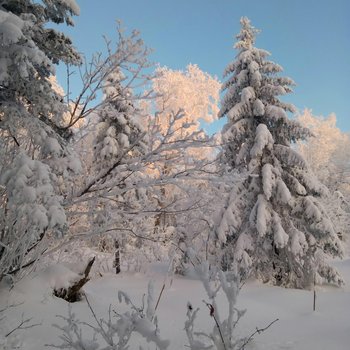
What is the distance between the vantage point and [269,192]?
38.0 feet

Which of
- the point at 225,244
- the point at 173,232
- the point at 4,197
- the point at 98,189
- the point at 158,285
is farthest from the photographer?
the point at 173,232

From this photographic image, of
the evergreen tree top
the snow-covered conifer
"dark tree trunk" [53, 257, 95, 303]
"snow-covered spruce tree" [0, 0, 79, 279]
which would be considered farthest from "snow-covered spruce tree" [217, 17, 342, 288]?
"snow-covered spruce tree" [0, 0, 79, 279]

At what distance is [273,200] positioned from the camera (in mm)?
12469

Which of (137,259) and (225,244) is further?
(137,259)

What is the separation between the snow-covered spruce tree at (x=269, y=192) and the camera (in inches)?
462

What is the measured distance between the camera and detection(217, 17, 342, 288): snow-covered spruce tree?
11.7 meters

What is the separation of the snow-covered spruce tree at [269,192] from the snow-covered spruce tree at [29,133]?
7422mm

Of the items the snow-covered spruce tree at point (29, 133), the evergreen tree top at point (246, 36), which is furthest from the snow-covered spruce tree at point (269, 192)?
the snow-covered spruce tree at point (29, 133)

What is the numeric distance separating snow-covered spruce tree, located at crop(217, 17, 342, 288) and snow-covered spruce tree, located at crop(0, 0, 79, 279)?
7.42m

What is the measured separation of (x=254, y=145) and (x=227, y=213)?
2627mm

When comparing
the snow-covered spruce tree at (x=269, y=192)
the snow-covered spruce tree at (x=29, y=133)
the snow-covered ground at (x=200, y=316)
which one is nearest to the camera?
the snow-covered spruce tree at (x=29, y=133)

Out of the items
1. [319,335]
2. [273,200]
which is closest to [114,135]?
[273,200]

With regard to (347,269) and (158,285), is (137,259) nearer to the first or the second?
(158,285)

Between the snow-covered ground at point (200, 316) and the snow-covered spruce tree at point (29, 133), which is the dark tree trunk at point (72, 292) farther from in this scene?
the snow-covered spruce tree at point (29, 133)
